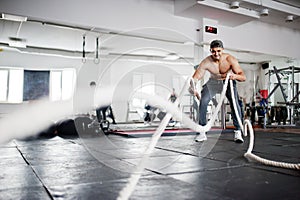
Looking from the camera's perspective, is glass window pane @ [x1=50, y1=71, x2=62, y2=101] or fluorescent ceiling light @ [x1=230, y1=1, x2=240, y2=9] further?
glass window pane @ [x1=50, y1=71, x2=62, y2=101]

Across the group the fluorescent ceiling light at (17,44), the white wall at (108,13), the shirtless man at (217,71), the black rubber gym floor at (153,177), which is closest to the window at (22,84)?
the fluorescent ceiling light at (17,44)

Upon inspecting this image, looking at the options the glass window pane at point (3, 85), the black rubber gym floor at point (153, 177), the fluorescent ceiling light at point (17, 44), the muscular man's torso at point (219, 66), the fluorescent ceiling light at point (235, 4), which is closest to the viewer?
the black rubber gym floor at point (153, 177)

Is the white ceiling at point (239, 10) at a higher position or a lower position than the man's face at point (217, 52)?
higher

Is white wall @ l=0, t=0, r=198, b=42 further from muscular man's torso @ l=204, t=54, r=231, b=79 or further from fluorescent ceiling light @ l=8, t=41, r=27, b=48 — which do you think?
fluorescent ceiling light @ l=8, t=41, r=27, b=48

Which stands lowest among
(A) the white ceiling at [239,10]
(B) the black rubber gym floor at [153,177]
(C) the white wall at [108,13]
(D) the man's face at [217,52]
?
(B) the black rubber gym floor at [153,177]

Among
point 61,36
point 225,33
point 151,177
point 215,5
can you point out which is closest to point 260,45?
point 225,33

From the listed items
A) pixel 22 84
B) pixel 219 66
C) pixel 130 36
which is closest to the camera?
pixel 219 66

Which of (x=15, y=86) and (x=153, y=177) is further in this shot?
(x=15, y=86)

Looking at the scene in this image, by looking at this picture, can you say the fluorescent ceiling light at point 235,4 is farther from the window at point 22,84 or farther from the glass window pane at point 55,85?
the glass window pane at point 55,85

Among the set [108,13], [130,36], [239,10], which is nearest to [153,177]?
[108,13]

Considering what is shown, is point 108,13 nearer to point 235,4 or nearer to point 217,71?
point 235,4

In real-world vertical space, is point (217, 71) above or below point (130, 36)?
below

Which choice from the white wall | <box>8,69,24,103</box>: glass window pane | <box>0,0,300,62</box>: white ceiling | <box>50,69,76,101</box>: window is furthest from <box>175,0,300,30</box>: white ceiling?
<box>8,69,24,103</box>: glass window pane

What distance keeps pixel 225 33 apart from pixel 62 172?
5.40 metres
